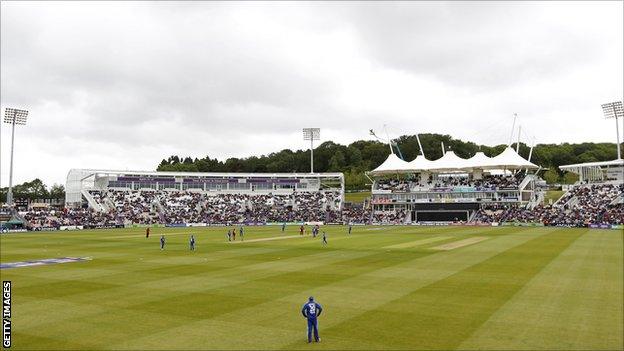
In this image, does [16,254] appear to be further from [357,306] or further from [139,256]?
[357,306]

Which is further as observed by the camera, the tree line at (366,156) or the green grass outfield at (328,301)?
the tree line at (366,156)

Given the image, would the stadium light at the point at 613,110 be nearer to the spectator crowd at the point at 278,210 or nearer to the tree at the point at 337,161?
the spectator crowd at the point at 278,210

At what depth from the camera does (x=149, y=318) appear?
16625 millimetres

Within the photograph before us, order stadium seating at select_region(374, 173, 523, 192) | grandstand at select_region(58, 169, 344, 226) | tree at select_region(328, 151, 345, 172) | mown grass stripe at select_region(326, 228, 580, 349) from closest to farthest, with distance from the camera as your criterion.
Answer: mown grass stripe at select_region(326, 228, 580, 349), stadium seating at select_region(374, 173, 523, 192), grandstand at select_region(58, 169, 344, 226), tree at select_region(328, 151, 345, 172)

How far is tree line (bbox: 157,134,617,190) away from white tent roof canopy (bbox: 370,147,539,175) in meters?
48.5

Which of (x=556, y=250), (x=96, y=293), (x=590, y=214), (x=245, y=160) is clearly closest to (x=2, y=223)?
(x=96, y=293)

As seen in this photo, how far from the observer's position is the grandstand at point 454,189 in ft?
299

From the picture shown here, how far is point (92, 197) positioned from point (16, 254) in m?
63.2

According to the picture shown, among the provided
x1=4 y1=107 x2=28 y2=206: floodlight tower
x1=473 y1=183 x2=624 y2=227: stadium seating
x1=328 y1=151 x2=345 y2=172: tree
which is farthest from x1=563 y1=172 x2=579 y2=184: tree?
x1=4 y1=107 x2=28 y2=206: floodlight tower

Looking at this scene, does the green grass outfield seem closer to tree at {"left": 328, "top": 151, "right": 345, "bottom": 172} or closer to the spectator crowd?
the spectator crowd

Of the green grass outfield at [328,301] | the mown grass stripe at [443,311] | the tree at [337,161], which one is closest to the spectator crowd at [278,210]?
the green grass outfield at [328,301]

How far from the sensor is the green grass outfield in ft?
46.6

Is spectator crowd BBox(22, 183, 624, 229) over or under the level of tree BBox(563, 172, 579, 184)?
under

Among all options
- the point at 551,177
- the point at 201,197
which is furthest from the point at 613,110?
the point at 201,197
